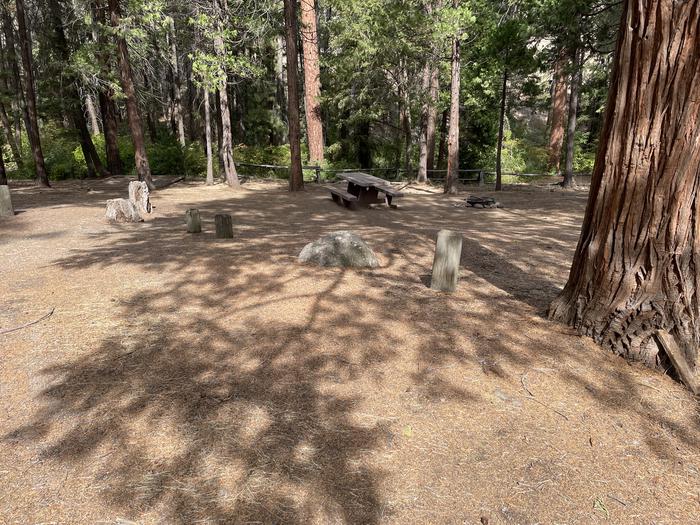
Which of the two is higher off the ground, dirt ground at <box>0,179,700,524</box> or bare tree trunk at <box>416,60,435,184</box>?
bare tree trunk at <box>416,60,435,184</box>

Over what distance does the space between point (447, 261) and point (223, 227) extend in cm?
437

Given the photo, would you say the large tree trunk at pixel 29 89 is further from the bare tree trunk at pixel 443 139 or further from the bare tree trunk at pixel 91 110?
the bare tree trunk at pixel 443 139

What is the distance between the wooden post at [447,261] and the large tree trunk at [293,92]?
1139cm

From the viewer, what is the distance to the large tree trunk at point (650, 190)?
2.93 metres

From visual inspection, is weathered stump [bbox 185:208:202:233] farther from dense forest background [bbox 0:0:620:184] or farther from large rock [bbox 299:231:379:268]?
dense forest background [bbox 0:0:620:184]

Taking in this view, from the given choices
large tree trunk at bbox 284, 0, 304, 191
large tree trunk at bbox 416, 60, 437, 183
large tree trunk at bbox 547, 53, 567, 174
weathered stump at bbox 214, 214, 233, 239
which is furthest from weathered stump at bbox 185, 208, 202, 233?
large tree trunk at bbox 547, 53, 567, 174

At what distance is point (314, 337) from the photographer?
12.3ft

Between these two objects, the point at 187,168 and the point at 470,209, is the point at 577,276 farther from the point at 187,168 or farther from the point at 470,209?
the point at 187,168

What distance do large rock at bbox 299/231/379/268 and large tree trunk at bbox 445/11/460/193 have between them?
11.1 meters

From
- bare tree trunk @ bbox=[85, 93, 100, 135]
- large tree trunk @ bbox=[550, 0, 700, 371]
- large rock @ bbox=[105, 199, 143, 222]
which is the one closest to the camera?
large tree trunk @ bbox=[550, 0, 700, 371]

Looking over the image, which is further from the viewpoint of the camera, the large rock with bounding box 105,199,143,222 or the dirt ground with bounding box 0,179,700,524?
the large rock with bounding box 105,199,143,222

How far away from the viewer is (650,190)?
3.13 metres

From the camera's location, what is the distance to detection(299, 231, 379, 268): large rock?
225 inches

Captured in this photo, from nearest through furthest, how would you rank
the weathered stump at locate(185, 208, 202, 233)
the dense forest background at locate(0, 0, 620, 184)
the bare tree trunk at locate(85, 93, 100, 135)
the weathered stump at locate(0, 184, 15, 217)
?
the weathered stump at locate(185, 208, 202, 233), the weathered stump at locate(0, 184, 15, 217), the dense forest background at locate(0, 0, 620, 184), the bare tree trunk at locate(85, 93, 100, 135)
